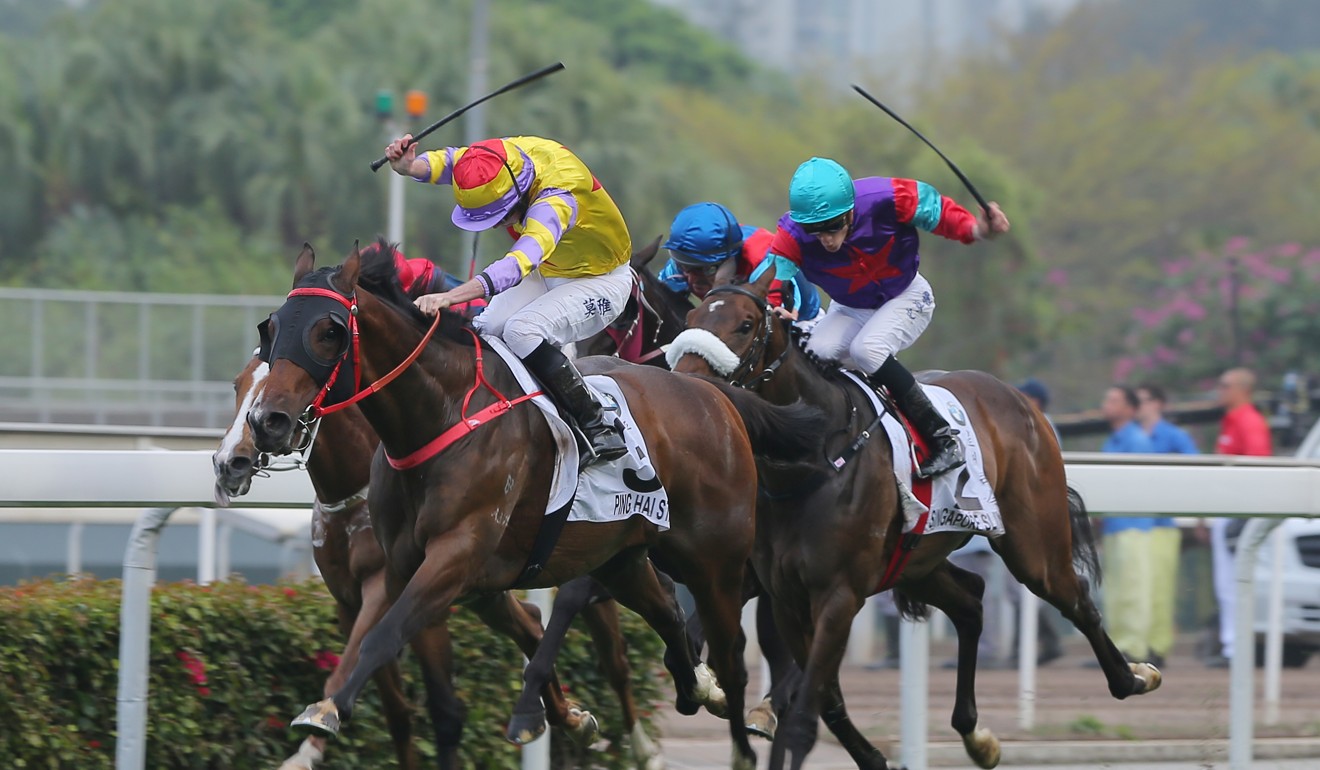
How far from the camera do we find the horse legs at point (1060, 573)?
6.18 meters

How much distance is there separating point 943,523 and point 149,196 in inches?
870

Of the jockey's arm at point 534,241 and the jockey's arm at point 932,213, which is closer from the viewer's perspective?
the jockey's arm at point 534,241

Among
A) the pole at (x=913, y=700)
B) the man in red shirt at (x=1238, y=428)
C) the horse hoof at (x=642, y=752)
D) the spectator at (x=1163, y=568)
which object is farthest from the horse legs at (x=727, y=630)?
the man in red shirt at (x=1238, y=428)

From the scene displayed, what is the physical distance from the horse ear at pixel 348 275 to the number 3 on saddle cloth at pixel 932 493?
76.4 inches

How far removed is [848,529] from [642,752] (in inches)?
40.2

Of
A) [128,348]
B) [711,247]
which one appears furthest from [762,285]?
[128,348]

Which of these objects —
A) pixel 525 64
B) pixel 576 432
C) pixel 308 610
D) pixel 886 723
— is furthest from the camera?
pixel 525 64

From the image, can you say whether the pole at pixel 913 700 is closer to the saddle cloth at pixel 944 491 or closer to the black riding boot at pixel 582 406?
the saddle cloth at pixel 944 491

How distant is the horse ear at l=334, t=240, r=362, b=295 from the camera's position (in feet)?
15.0

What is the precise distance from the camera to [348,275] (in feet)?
15.1

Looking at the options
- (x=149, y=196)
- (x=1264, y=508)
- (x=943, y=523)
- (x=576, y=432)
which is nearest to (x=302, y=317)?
(x=576, y=432)

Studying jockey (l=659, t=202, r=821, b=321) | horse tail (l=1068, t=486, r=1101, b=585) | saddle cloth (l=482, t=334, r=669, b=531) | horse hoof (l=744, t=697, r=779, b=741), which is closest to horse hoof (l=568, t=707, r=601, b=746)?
horse hoof (l=744, t=697, r=779, b=741)

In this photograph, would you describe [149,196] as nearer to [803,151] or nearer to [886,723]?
[803,151]

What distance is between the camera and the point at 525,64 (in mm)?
27875
